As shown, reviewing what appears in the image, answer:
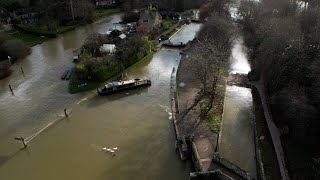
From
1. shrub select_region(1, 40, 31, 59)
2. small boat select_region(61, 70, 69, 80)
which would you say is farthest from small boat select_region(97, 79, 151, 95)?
shrub select_region(1, 40, 31, 59)

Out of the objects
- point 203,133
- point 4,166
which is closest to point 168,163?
point 203,133

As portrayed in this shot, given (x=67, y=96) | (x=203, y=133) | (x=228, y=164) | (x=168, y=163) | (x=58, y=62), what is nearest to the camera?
(x=228, y=164)

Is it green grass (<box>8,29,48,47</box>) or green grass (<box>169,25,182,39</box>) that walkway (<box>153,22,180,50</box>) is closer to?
green grass (<box>169,25,182,39</box>)

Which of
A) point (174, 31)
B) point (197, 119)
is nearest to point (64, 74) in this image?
point (197, 119)

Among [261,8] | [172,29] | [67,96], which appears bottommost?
[67,96]

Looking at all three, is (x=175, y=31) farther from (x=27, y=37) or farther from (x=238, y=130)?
(x=238, y=130)

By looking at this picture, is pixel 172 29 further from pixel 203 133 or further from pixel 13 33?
pixel 203 133

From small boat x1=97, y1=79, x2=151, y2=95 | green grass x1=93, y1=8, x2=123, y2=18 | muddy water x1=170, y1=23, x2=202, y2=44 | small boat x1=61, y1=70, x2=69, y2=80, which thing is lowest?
small boat x1=97, y1=79, x2=151, y2=95
